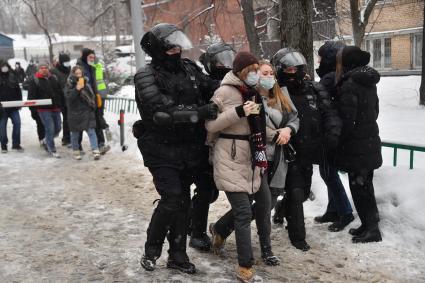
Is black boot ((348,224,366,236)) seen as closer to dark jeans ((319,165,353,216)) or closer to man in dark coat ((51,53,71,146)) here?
dark jeans ((319,165,353,216))

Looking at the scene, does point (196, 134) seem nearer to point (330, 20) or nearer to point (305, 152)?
point (305, 152)

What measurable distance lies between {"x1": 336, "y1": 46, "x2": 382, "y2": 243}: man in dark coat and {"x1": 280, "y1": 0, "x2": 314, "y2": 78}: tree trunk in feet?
5.94

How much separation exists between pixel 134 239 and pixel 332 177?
2175mm

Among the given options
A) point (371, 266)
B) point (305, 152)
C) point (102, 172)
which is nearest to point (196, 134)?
point (305, 152)

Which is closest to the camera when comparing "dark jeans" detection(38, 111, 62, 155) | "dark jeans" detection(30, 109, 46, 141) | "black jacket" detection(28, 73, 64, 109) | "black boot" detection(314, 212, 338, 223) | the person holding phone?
"black boot" detection(314, 212, 338, 223)

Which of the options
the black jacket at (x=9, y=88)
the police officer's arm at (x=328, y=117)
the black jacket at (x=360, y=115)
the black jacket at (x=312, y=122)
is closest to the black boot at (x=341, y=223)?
the black jacket at (x=360, y=115)

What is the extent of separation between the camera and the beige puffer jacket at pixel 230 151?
4.00 metres

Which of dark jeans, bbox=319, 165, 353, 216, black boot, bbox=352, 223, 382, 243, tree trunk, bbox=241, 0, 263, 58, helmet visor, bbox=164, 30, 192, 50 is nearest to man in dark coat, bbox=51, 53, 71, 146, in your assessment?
tree trunk, bbox=241, 0, 263, 58

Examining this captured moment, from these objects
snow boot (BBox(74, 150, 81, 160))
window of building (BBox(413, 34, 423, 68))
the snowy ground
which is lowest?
the snowy ground

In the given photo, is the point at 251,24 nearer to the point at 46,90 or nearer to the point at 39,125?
the point at 46,90

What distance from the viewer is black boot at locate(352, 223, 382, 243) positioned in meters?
4.82

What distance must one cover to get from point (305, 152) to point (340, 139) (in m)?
0.41

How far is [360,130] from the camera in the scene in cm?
476

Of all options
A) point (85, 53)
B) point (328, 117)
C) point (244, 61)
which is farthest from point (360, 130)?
point (85, 53)
